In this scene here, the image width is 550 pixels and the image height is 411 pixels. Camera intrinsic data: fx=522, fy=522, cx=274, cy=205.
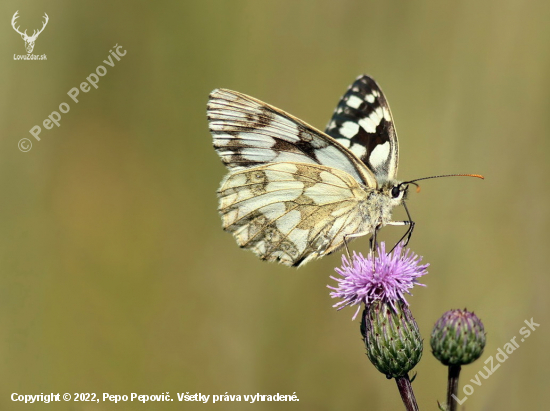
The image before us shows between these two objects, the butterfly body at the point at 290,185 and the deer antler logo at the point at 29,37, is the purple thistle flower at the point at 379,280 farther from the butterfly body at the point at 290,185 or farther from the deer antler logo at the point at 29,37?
the deer antler logo at the point at 29,37

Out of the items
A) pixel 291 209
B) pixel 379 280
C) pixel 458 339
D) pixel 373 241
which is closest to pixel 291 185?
pixel 291 209

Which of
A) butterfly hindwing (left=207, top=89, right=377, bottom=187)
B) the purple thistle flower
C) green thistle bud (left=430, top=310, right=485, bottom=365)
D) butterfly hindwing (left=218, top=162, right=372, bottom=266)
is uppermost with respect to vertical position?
butterfly hindwing (left=207, top=89, right=377, bottom=187)

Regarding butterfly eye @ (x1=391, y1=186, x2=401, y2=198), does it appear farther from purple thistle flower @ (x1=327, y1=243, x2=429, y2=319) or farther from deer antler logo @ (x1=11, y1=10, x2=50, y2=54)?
deer antler logo @ (x1=11, y1=10, x2=50, y2=54)

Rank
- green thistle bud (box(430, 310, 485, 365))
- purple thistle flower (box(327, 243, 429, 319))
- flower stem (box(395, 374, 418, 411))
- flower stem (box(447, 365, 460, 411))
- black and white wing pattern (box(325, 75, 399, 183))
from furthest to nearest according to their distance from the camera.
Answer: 1. black and white wing pattern (box(325, 75, 399, 183))
2. purple thistle flower (box(327, 243, 429, 319))
3. green thistle bud (box(430, 310, 485, 365))
4. flower stem (box(395, 374, 418, 411))
5. flower stem (box(447, 365, 460, 411))

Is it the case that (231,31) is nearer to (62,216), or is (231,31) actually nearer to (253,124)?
(253,124)

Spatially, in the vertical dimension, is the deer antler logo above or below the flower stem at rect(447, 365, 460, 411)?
above

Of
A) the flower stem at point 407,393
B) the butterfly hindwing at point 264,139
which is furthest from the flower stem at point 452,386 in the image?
the butterfly hindwing at point 264,139

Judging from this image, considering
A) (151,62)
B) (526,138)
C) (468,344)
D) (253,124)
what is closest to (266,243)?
(253,124)

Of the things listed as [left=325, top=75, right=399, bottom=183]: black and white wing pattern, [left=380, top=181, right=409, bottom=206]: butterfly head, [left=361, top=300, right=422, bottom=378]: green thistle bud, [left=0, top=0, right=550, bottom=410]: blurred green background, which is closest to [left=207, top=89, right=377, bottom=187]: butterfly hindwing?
[left=380, top=181, right=409, bottom=206]: butterfly head
